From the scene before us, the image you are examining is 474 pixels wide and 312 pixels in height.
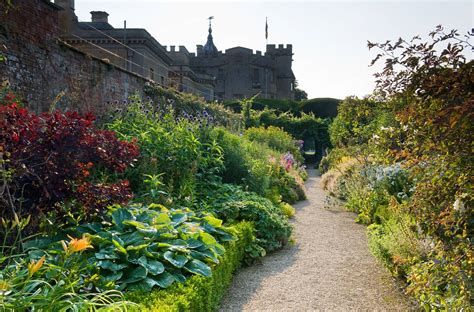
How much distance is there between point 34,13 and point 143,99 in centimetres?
388

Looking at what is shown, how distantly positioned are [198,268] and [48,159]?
1.49m

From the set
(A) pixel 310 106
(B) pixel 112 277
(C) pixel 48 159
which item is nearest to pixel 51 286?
(B) pixel 112 277

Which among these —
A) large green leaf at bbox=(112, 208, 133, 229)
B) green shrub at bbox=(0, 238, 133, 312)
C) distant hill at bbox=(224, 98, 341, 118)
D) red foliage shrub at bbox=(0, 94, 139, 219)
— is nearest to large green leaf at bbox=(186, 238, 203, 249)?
large green leaf at bbox=(112, 208, 133, 229)

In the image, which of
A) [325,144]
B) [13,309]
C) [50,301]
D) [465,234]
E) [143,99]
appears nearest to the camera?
[13,309]

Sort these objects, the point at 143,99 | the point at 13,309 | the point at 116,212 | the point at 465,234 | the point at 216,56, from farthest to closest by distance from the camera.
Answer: the point at 216,56
the point at 143,99
the point at 116,212
the point at 465,234
the point at 13,309

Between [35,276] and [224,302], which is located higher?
[35,276]

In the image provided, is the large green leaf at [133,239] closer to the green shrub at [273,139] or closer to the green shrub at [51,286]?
the green shrub at [51,286]

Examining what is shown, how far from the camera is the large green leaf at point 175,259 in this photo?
3.54 m

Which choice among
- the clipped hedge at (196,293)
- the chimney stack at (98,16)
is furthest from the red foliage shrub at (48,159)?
the chimney stack at (98,16)

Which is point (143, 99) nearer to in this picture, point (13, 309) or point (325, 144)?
point (13, 309)

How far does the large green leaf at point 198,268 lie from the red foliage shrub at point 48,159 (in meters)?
0.91

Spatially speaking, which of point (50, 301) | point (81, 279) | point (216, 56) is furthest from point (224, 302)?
point (216, 56)

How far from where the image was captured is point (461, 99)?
2.46 meters

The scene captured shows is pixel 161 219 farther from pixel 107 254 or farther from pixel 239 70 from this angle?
pixel 239 70
